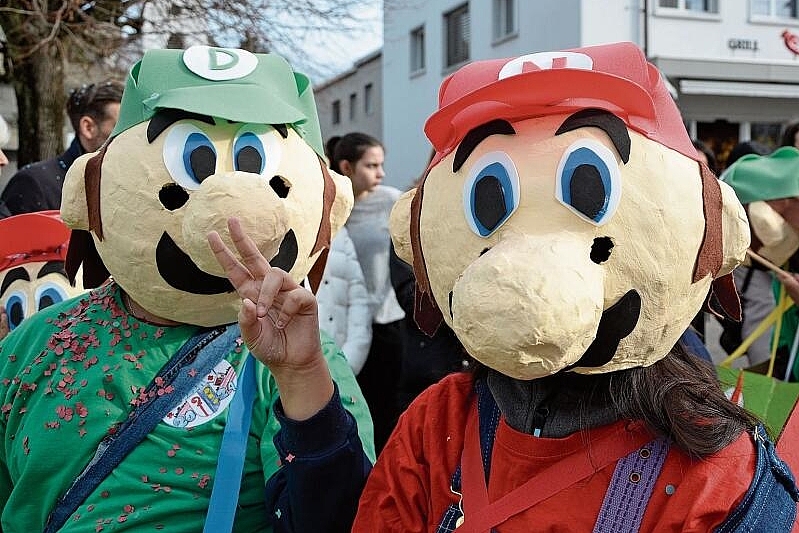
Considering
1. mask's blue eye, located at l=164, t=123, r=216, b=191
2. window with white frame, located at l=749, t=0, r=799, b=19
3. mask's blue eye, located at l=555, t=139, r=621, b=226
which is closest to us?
mask's blue eye, located at l=555, t=139, r=621, b=226

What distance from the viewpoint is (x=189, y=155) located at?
1720 mm

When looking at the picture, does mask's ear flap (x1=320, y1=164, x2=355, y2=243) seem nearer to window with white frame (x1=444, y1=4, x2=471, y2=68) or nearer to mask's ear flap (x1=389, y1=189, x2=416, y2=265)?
mask's ear flap (x1=389, y1=189, x2=416, y2=265)

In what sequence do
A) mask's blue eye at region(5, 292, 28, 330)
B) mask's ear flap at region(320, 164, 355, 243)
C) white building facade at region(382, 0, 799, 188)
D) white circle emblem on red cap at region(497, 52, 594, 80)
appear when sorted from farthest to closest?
white building facade at region(382, 0, 799, 188) < mask's blue eye at region(5, 292, 28, 330) < mask's ear flap at region(320, 164, 355, 243) < white circle emblem on red cap at region(497, 52, 594, 80)

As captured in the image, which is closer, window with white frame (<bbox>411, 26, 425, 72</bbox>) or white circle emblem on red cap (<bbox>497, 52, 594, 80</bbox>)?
white circle emblem on red cap (<bbox>497, 52, 594, 80</bbox>)

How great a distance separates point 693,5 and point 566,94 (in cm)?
1388

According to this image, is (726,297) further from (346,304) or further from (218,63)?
(346,304)

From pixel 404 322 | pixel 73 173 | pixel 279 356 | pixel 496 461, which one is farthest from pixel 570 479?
pixel 404 322

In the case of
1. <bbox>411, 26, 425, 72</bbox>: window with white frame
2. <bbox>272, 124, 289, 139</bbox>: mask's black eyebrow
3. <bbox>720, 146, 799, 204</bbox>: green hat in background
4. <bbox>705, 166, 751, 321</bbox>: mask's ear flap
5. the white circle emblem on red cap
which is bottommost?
<bbox>411, 26, 425, 72</bbox>: window with white frame

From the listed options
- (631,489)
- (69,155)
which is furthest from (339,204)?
(69,155)

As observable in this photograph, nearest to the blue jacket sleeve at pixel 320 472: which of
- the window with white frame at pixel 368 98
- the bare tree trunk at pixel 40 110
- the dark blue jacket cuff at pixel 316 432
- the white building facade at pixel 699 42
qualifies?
the dark blue jacket cuff at pixel 316 432

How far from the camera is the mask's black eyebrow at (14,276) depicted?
8.54 ft

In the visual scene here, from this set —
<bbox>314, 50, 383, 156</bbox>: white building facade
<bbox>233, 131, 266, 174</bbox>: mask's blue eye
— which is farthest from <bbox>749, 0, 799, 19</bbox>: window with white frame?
<bbox>233, 131, 266, 174</bbox>: mask's blue eye

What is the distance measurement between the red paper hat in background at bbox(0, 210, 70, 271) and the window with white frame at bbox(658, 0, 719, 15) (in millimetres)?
12743

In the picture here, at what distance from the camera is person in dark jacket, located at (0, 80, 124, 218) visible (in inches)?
138
